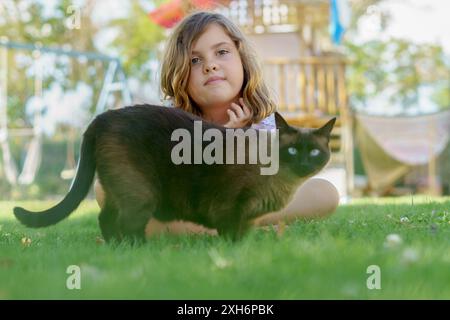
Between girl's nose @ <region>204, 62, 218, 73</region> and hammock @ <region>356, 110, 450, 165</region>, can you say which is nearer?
girl's nose @ <region>204, 62, 218, 73</region>

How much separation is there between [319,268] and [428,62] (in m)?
15.5

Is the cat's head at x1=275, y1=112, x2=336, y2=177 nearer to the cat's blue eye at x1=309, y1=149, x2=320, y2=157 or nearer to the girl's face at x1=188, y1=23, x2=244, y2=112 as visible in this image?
the cat's blue eye at x1=309, y1=149, x2=320, y2=157

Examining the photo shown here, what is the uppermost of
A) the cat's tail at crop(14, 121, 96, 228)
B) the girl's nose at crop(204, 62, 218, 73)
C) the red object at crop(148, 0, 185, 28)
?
the red object at crop(148, 0, 185, 28)

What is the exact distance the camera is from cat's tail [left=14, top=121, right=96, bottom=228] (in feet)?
7.72

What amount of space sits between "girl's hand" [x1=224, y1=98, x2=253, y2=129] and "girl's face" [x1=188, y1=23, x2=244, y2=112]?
0.30 feet

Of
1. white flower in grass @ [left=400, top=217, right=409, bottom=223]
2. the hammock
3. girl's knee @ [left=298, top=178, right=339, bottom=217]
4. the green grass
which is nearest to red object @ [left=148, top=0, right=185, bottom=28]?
the hammock

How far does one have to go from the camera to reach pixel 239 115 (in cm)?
329

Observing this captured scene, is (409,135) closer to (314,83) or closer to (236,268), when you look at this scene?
(314,83)

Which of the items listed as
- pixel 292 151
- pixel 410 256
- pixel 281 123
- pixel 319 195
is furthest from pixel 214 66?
pixel 410 256

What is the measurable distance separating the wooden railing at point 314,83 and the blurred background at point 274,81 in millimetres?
19

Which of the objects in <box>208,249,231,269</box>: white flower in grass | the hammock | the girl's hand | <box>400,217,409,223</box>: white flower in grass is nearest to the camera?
<box>208,249,231,269</box>: white flower in grass

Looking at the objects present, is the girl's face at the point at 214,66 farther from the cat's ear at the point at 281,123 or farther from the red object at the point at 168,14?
the red object at the point at 168,14

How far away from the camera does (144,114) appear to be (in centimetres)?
250

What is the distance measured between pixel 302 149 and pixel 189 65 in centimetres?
106
